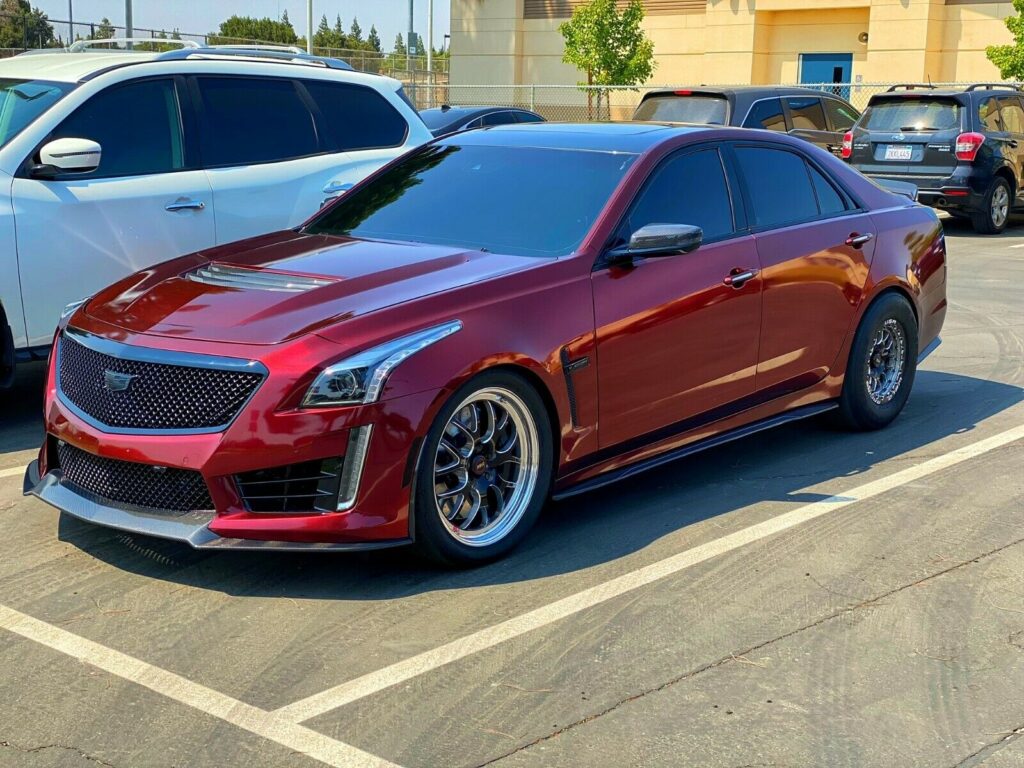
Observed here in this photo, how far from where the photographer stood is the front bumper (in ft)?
14.9

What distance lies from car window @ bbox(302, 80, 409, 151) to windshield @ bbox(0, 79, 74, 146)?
1.66 m

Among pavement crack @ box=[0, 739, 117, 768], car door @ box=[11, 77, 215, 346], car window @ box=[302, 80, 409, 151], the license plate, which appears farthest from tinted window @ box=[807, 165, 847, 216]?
the license plate

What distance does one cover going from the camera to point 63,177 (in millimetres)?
7070

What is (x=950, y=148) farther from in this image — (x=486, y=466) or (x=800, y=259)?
(x=486, y=466)

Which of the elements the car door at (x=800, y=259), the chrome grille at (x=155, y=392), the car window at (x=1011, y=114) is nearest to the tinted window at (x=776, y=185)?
the car door at (x=800, y=259)

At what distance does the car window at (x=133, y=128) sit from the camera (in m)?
7.32

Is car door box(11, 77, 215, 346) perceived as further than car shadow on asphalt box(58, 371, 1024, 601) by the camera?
Yes

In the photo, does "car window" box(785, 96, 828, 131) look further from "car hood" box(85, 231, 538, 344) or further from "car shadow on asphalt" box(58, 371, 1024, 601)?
"car hood" box(85, 231, 538, 344)

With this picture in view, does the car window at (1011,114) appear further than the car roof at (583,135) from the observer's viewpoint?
Yes

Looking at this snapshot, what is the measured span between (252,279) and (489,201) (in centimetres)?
122

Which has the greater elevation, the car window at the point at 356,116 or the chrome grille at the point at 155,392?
the car window at the point at 356,116

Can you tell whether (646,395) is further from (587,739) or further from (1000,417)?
(1000,417)

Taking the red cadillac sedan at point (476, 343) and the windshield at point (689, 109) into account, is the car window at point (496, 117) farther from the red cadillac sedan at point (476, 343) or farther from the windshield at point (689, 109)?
the red cadillac sedan at point (476, 343)

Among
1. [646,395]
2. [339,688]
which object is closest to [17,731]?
[339,688]
